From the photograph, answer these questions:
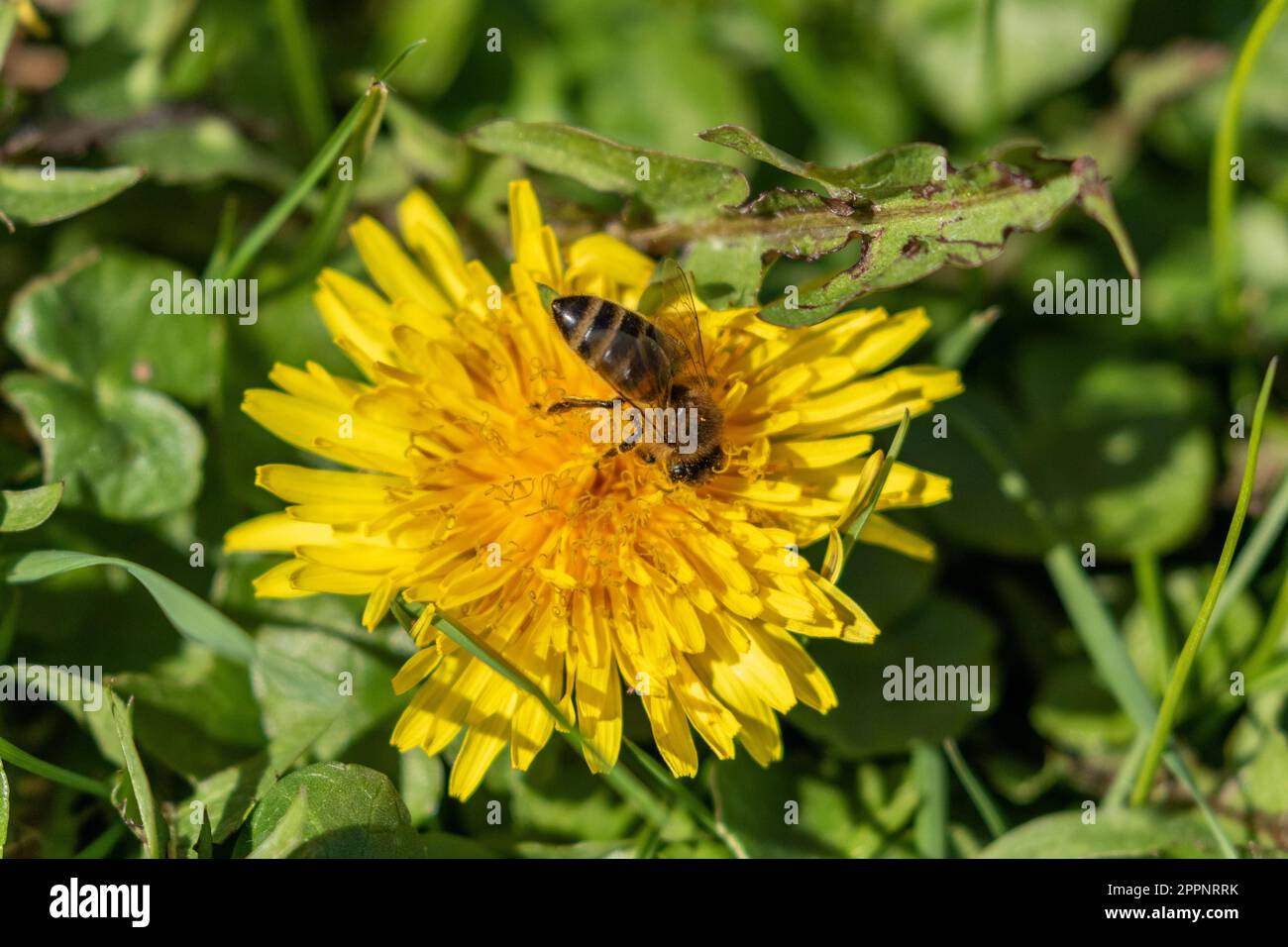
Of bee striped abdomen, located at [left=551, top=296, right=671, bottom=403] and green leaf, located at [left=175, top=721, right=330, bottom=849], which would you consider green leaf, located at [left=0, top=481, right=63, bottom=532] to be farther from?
bee striped abdomen, located at [left=551, top=296, right=671, bottom=403]

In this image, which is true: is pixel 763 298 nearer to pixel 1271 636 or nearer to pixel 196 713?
pixel 1271 636

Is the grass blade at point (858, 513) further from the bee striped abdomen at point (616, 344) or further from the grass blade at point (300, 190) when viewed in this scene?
the grass blade at point (300, 190)

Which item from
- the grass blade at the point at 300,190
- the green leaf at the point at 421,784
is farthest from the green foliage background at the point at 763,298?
the grass blade at the point at 300,190

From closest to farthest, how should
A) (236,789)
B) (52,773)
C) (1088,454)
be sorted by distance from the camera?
(52,773), (236,789), (1088,454)

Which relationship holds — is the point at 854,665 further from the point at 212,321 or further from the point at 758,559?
the point at 212,321

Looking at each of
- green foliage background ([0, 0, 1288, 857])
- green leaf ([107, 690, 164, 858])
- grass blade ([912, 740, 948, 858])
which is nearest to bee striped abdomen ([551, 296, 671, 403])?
green foliage background ([0, 0, 1288, 857])

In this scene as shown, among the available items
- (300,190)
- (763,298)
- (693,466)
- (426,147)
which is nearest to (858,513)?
(693,466)

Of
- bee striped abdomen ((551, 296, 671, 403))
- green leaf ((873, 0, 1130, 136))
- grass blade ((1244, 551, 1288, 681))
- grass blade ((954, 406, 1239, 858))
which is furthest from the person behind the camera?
green leaf ((873, 0, 1130, 136))
